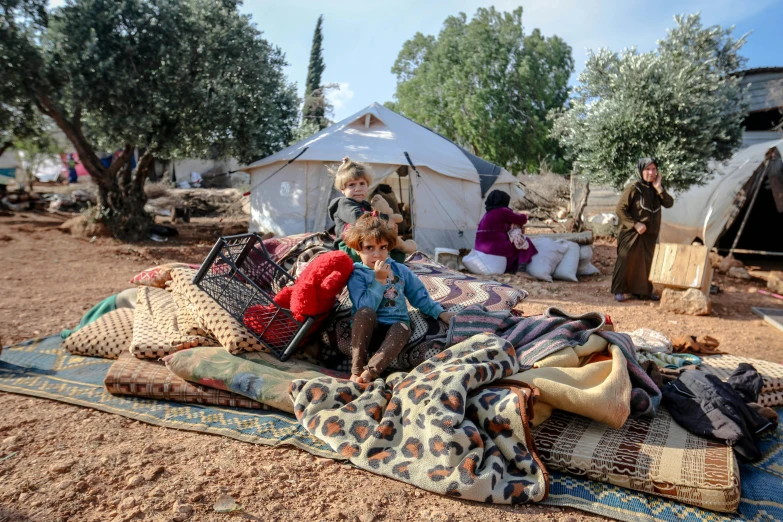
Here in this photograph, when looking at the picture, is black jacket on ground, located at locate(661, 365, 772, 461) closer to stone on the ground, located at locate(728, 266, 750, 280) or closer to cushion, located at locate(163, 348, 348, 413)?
cushion, located at locate(163, 348, 348, 413)

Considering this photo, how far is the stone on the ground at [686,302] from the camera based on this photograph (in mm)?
5875

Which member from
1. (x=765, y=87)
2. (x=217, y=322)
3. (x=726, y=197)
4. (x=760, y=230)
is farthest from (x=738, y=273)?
(x=765, y=87)

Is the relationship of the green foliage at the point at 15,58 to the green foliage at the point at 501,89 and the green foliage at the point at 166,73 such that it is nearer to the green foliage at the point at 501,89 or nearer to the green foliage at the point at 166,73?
the green foliage at the point at 166,73

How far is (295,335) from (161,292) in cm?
158

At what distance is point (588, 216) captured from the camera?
1342 centimetres

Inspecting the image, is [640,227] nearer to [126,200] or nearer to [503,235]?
[503,235]

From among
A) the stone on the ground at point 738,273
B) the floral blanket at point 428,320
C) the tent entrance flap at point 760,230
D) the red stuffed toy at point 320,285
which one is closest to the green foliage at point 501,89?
the tent entrance flap at point 760,230

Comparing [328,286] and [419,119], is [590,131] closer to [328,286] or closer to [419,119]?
[328,286]

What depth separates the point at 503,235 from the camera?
7984mm

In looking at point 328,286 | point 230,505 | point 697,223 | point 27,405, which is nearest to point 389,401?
point 328,286

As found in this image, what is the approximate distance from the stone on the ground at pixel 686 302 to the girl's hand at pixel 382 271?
4.57 m

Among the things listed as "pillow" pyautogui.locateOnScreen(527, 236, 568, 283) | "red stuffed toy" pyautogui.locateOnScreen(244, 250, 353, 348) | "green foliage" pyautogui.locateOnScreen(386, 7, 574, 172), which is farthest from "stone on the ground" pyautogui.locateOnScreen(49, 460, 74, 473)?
"green foliage" pyautogui.locateOnScreen(386, 7, 574, 172)

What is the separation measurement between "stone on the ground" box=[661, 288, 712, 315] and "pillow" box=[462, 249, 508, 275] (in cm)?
242

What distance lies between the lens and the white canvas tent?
9.50 m
